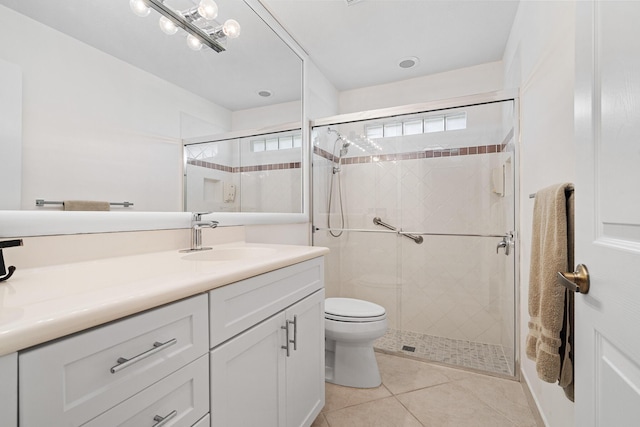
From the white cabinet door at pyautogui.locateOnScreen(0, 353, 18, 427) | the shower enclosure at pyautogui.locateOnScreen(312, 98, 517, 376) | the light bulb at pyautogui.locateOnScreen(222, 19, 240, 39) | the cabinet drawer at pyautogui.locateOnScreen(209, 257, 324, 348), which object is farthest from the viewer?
the shower enclosure at pyautogui.locateOnScreen(312, 98, 517, 376)

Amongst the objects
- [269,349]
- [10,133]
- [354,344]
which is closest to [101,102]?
[10,133]

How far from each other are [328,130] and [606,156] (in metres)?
2.14

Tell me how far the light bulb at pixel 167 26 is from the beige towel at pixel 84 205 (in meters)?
0.84

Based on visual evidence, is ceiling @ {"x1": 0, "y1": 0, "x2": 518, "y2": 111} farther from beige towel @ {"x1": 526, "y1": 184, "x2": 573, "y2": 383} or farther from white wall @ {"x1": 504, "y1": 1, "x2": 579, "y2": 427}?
beige towel @ {"x1": 526, "y1": 184, "x2": 573, "y2": 383}

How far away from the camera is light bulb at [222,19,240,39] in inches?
65.2

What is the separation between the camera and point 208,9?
150 cm

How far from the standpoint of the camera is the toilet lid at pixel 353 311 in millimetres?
1770

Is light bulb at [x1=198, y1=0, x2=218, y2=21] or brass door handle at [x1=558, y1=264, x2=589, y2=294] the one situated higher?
light bulb at [x1=198, y1=0, x2=218, y2=21]

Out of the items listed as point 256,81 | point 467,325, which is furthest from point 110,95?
point 467,325

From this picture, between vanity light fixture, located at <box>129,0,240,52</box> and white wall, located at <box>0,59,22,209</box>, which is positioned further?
vanity light fixture, located at <box>129,0,240,52</box>

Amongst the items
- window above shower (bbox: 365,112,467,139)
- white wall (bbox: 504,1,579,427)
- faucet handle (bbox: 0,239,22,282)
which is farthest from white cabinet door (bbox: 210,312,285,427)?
window above shower (bbox: 365,112,467,139)

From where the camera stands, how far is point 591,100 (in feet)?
2.14

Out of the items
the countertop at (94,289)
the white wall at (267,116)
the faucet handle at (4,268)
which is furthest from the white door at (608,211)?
the white wall at (267,116)

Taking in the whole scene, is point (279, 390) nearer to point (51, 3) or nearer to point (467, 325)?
point (51, 3)
